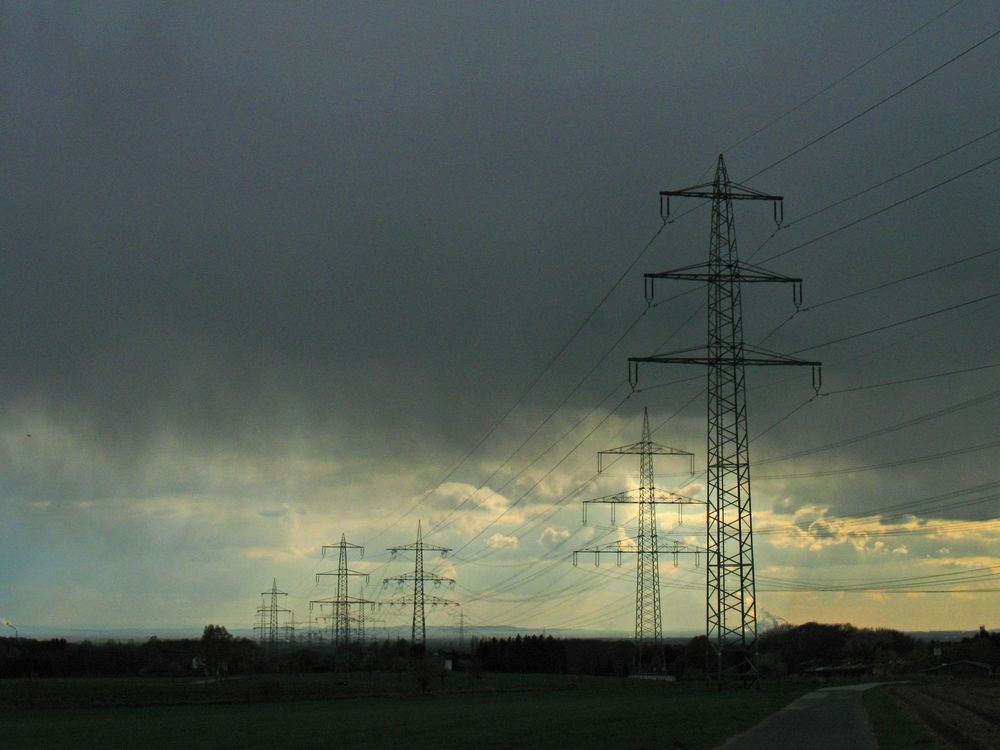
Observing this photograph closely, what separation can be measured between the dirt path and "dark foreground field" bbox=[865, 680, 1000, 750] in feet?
2.64

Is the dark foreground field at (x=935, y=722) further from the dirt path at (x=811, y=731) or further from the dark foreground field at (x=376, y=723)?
the dark foreground field at (x=376, y=723)

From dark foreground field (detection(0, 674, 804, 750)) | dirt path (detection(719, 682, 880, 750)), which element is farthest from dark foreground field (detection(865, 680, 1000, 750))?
dark foreground field (detection(0, 674, 804, 750))

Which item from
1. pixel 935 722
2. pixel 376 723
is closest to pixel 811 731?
pixel 935 722

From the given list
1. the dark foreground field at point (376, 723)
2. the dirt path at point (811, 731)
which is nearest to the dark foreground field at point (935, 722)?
the dirt path at point (811, 731)

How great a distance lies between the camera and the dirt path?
36.4 metres

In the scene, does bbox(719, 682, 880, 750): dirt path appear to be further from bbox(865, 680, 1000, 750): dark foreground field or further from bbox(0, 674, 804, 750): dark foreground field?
bbox(0, 674, 804, 750): dark foreground field

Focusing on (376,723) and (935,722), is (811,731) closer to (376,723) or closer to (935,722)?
(935,722)

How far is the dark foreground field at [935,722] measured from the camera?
3856 centimetres

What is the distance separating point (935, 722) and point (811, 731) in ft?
39.8

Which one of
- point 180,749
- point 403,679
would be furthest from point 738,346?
point 403,679

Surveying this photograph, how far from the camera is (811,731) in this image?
42.7 metres

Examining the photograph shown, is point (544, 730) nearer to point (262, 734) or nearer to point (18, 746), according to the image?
point (262, 734)

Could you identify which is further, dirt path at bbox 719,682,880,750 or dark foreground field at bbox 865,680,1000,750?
dark foreground field at bbox 865,680,1000,750

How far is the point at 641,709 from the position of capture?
61031mm
